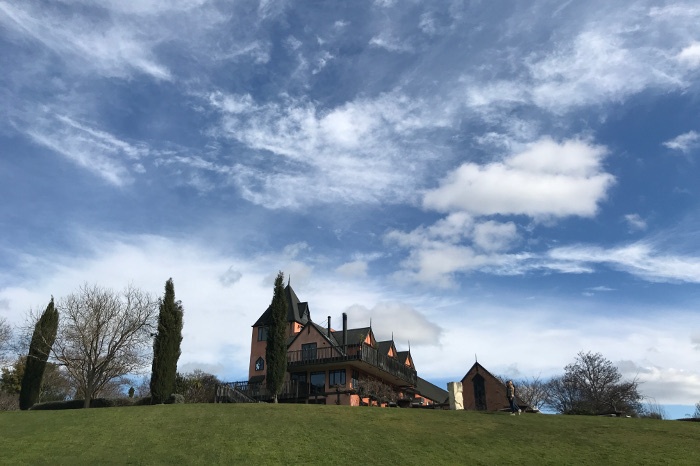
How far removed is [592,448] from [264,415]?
48.8 feet

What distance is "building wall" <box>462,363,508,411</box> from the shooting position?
5747 centimetres

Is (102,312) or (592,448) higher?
(102,312)

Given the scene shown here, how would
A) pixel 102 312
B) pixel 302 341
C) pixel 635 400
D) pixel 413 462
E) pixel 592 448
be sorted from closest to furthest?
pixel 413 462, pixel 592 448, pixel 102 312, pixel 302 341, pixel 635 400

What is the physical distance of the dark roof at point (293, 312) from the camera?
55344mm

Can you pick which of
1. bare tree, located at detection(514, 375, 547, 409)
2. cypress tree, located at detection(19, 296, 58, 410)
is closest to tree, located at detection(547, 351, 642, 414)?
bare tree, located at detection(514, 375, 547, 409)

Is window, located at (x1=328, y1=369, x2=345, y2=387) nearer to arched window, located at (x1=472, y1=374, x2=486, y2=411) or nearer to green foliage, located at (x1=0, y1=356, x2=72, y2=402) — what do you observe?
arched window, located at (x1=472, y1=374, x2=486, y2=411)

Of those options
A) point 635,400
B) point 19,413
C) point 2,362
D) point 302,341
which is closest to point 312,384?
point 302,341

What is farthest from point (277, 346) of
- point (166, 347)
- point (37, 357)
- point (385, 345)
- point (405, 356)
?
point (405, 356)

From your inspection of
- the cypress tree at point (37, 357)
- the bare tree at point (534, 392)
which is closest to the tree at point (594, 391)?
the bare tree at point (534, 392)

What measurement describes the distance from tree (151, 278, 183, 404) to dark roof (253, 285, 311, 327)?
18205 mm

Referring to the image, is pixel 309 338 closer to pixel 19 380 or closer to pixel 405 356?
pixel 405 356

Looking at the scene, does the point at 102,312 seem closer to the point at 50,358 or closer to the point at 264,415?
the point at 50,358

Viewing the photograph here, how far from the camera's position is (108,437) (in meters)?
22.4

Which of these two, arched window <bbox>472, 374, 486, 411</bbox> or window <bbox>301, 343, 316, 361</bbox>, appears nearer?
window <bbox>301, 343, 316, 361</bbox>
